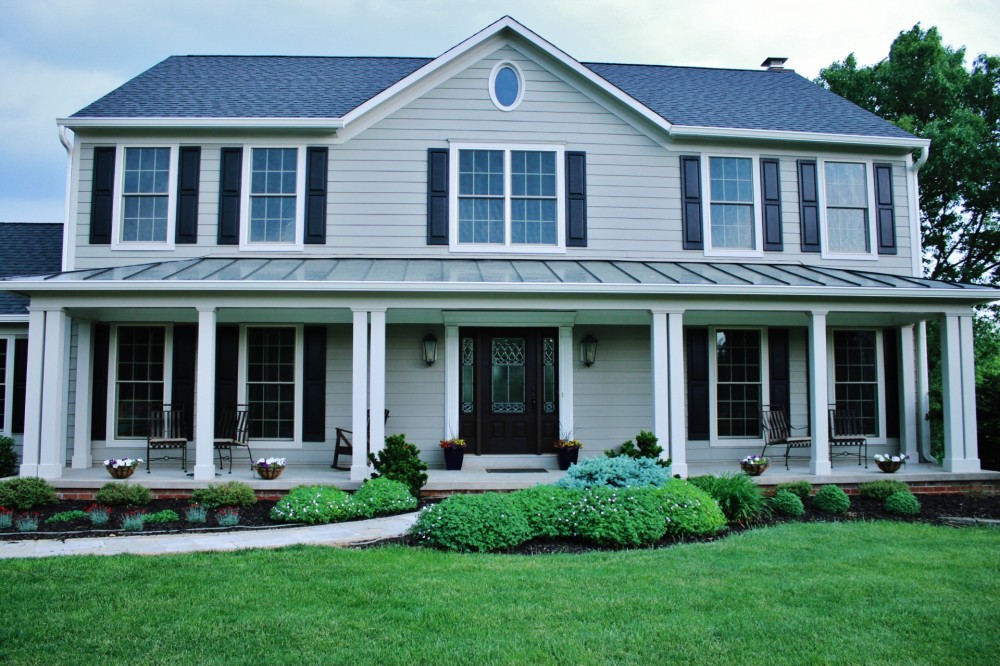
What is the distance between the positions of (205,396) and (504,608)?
20.6ft

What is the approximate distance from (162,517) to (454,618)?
4942 millimetres

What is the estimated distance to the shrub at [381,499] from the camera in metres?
8.53

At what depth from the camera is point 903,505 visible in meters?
9.33

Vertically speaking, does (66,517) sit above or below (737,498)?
below

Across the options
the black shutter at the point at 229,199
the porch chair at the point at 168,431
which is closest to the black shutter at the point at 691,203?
the black shutter at the point at 229,199

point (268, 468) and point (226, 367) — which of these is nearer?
point (268, 468)

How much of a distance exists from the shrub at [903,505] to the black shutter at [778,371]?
2.77 metres

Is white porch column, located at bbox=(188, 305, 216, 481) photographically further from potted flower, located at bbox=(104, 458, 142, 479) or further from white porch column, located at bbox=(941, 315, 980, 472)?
white porch column, located at bbox=(941, 315, 980, 472)

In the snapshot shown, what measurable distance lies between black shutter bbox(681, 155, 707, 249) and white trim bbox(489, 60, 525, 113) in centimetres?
290

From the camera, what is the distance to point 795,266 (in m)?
12.1

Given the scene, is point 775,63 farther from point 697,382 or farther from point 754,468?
point 754,468

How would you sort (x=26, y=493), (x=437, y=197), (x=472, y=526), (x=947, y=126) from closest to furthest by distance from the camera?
(x=472, y=526) < (x=26, y=493) < (x=437, y=197) < (x=947, y=126)

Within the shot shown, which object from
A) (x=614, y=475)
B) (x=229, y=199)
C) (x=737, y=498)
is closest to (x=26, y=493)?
(x=229, y=199)

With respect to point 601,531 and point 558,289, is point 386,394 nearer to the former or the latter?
point 558,289
